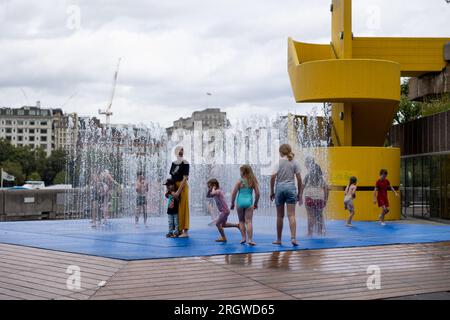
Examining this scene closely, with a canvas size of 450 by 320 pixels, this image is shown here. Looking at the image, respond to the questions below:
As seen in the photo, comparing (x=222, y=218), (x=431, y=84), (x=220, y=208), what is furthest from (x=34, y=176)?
(x=222, y=218)

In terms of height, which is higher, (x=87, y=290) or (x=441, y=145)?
(x=441, y=145)

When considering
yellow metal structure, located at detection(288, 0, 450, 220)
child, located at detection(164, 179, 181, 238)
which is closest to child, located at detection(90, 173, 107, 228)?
child, located at detection(164, 179, 181, 238)

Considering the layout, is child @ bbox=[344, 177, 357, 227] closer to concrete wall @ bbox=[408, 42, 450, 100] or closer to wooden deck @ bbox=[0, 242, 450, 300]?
wooden deck @ bbox=[0, 242, 450, 300]

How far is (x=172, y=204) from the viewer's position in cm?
1547

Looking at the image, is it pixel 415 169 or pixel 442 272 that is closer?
pixel 442 272

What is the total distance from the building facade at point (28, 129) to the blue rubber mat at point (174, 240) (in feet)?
599

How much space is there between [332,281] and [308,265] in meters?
1.31

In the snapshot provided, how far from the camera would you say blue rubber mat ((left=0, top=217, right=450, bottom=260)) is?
42.1 ft

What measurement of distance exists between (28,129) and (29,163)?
8191 cm

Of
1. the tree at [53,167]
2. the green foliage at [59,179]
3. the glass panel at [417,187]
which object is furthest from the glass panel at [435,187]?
the tree at [53,167]

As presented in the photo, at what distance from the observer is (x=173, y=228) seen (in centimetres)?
1563

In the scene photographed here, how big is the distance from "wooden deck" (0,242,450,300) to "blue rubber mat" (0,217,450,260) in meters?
0.68
